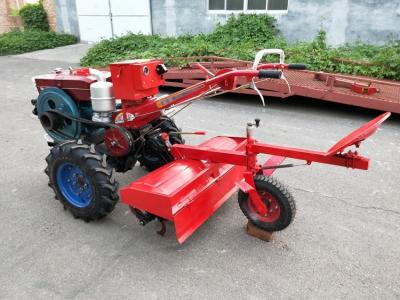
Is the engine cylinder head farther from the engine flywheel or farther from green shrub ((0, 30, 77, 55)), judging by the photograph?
green shrub ((0, 30, 77, 55))

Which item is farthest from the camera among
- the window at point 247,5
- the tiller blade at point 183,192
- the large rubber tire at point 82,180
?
the window at point 247,5

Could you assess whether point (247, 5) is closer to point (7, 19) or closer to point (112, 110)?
point (112, 110)

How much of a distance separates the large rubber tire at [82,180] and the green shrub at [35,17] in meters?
14.6

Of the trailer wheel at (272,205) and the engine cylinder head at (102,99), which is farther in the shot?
the engine cylinder head at (102,99)

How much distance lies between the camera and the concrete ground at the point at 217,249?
2.47 m

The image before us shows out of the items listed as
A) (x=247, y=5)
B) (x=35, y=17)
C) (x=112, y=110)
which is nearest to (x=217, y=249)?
(x=112, y=110)

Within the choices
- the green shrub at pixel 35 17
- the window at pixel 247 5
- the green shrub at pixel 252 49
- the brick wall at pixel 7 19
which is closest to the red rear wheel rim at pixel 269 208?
the green shrub at pixel 252 49

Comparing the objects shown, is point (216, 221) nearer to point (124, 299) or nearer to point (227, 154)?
point (227, 154)

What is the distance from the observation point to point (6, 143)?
5.09 metres

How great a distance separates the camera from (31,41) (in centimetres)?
1380

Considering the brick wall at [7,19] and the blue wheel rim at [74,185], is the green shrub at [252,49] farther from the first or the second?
the brick wall at [7,19]

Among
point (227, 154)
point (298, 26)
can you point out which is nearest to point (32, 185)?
point (227, 154)

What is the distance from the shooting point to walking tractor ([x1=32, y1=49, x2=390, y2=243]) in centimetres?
267

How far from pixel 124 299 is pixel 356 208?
88.7 inches
